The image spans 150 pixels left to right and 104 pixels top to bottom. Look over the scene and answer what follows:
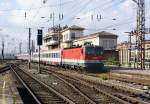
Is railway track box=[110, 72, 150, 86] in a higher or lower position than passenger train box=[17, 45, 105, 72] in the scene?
lower

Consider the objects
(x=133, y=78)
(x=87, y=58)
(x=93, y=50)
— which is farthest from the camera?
(x=93, y=50)

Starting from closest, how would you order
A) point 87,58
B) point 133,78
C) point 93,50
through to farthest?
point 133,78
point 87,58
point 93,50

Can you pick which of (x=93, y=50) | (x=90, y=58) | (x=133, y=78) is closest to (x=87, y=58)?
(x=90, y=58)

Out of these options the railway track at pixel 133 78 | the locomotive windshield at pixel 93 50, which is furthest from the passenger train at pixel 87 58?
the railway track at pixel 133 78

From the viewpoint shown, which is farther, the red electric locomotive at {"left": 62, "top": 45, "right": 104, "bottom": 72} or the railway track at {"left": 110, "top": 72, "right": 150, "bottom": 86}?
the red electric locomotive at {"left": 62, "top": 45, "right": 104, "bottom": 72}

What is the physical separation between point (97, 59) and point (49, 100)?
2391cm

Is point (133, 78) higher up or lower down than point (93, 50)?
lower down

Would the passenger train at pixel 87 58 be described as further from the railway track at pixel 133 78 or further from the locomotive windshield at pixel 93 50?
the railway track at pixel 133 78

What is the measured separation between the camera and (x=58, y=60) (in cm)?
5859

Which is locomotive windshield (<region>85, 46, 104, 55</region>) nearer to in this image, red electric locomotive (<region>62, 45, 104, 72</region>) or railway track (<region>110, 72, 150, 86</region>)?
red electric locomotive (<region>62, 45, 104, 72</region>)

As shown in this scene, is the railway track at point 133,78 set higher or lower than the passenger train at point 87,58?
lower

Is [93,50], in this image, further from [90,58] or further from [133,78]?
[133,78]

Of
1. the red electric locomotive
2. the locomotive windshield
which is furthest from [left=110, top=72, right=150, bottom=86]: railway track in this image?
the locomotive windshield

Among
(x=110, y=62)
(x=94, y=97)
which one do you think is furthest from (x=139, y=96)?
(x=110, y=62)
